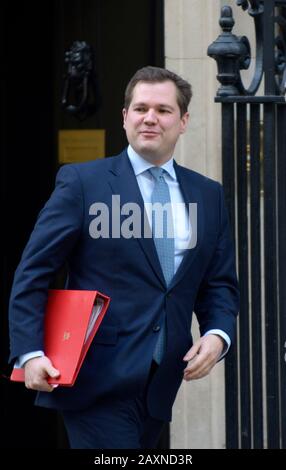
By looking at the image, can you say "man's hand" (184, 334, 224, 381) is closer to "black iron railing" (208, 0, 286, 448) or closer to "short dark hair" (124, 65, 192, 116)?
"black iron railing" (208, 0, 286, 448)

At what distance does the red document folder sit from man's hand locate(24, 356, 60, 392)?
0.07ft

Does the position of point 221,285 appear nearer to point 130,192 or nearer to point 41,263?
point 130,192

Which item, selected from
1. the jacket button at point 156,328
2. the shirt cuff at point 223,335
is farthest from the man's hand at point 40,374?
the shirt cuff at point 223,335

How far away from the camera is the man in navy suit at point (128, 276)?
4570 mm

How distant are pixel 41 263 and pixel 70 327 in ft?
0.82

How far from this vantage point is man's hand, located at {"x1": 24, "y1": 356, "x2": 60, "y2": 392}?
14.5ft

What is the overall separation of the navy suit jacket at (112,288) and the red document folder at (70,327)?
0.05 m

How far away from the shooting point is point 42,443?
750cm

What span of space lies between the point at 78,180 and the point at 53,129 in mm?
2757

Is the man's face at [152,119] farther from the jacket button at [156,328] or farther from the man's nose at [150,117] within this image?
the jacket button at [156,328]

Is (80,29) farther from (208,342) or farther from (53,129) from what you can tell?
(208,342)

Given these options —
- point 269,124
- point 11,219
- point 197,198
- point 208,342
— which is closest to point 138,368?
point 208,342

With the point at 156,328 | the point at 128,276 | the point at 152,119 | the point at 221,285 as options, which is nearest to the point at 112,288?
the point at 128,276

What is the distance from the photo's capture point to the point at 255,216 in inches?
197
